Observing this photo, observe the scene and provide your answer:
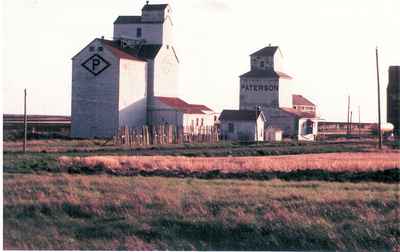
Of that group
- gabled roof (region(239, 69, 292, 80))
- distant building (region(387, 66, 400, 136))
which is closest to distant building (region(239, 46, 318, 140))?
gabled roof (region(239, 69, 292, 80))

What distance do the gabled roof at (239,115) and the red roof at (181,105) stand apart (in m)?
2.05

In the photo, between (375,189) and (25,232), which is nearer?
(25,232)

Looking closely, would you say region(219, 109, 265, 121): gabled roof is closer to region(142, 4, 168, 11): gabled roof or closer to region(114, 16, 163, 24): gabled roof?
region(114, 16, 163, 24): gabled roof

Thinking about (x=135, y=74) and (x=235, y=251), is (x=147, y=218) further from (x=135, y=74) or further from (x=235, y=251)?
(x=135, y=74)

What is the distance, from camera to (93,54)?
181 ft

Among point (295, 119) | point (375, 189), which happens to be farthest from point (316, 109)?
point (375, 189)

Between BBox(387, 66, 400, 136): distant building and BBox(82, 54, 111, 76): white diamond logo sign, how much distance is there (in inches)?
906

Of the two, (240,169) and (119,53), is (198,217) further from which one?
(119,53)

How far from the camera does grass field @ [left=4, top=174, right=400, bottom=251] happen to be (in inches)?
572

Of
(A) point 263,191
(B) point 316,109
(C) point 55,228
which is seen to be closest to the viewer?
(C) point 55,228

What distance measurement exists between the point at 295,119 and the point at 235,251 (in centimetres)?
5422

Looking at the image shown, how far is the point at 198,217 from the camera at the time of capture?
52.9 feet

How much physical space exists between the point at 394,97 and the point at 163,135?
2013 cm

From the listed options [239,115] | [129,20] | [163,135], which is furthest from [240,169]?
[129,20]
